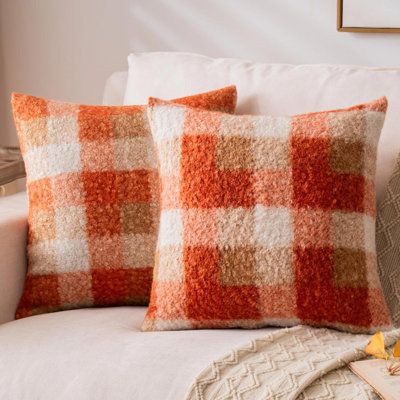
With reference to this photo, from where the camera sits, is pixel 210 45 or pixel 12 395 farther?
pixel 210 45

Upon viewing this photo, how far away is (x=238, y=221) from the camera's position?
1604 mm

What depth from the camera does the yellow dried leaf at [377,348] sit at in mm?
1426

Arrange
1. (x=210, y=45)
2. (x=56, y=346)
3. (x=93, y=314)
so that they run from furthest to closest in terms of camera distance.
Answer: (x=210, y=45), (x=93, y=314), (x=56, y=346)

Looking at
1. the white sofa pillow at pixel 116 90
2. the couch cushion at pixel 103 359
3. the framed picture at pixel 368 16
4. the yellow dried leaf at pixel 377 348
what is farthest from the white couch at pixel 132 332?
the framed picture at pixel 368 16

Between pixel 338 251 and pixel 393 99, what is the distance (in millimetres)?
393

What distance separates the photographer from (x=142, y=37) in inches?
110

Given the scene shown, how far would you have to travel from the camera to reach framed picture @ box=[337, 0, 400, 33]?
2.43 metres

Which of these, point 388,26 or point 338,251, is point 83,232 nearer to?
point 338,251

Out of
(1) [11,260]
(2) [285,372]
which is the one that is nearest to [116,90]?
(1) [11,260]

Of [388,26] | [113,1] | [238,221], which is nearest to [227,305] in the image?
[238,221]

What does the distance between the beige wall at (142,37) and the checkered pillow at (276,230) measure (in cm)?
96

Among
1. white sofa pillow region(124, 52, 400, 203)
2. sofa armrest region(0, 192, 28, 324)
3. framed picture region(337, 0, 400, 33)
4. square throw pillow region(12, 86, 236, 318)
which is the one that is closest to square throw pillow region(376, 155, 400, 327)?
white sofa pillow region(124, 52, 400, 203)

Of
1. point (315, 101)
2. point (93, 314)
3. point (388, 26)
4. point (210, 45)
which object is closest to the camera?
point (93, 314)

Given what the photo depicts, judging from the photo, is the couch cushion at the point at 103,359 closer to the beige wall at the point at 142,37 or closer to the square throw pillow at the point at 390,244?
the square throw pillow at the point at 390,244
